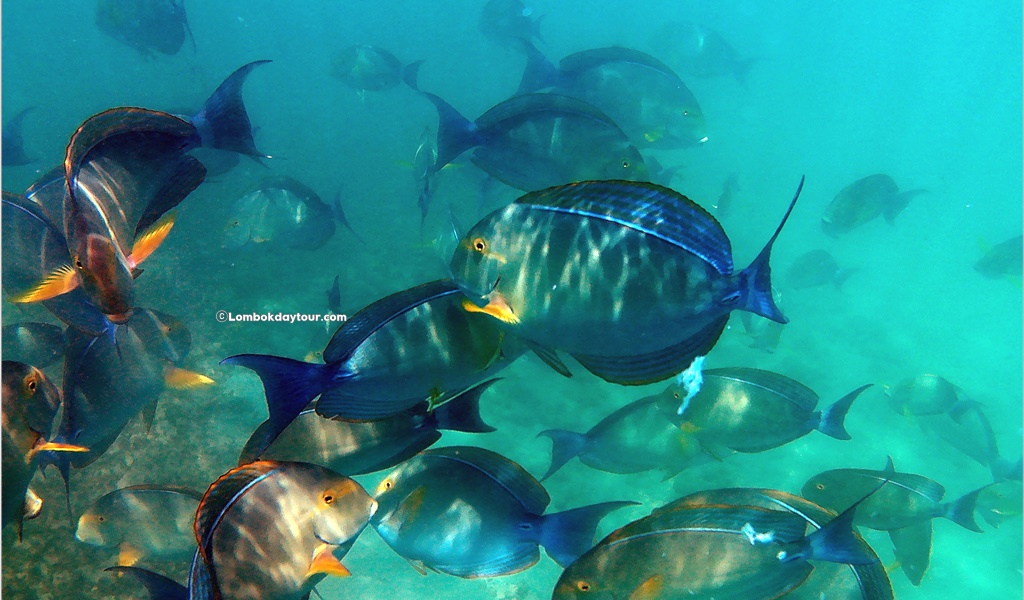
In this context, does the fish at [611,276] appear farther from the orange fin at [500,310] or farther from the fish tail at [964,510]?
the fish tail at [964,510]

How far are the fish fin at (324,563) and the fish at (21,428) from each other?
1.11 m

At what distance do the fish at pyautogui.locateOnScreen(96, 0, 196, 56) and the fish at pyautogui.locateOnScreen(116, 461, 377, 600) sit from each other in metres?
8.76

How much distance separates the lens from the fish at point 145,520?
2.33 metres

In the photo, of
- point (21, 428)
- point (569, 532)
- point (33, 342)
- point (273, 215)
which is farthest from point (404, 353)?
point (273, 215)

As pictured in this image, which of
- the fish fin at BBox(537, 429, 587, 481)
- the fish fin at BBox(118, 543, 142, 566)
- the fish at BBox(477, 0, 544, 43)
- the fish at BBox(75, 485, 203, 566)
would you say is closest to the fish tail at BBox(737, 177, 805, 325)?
the fish fin at BBox(537, 429, 587, 481)

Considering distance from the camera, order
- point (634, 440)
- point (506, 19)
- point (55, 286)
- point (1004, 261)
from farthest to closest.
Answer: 1. point (506, 19)
2. point (1004, 261)
3. point (634, 440)
4. point (55, 286)

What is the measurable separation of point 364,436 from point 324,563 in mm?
497

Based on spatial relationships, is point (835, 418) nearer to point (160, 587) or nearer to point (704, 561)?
point (704, 561)

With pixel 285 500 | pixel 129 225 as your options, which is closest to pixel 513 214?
pixel 285 500

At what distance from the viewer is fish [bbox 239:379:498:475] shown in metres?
1.91

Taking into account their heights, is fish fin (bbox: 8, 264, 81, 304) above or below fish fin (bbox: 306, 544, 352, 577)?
above

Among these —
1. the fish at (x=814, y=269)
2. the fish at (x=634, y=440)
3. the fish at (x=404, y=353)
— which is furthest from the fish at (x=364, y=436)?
the fish at (x=814, y=269)

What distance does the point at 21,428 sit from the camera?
1746 millimetres

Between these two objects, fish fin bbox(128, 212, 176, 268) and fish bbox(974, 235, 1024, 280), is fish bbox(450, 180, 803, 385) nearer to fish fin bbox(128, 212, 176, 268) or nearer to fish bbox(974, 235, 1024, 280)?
fish fin bbox(128, 212, 176, 268)
